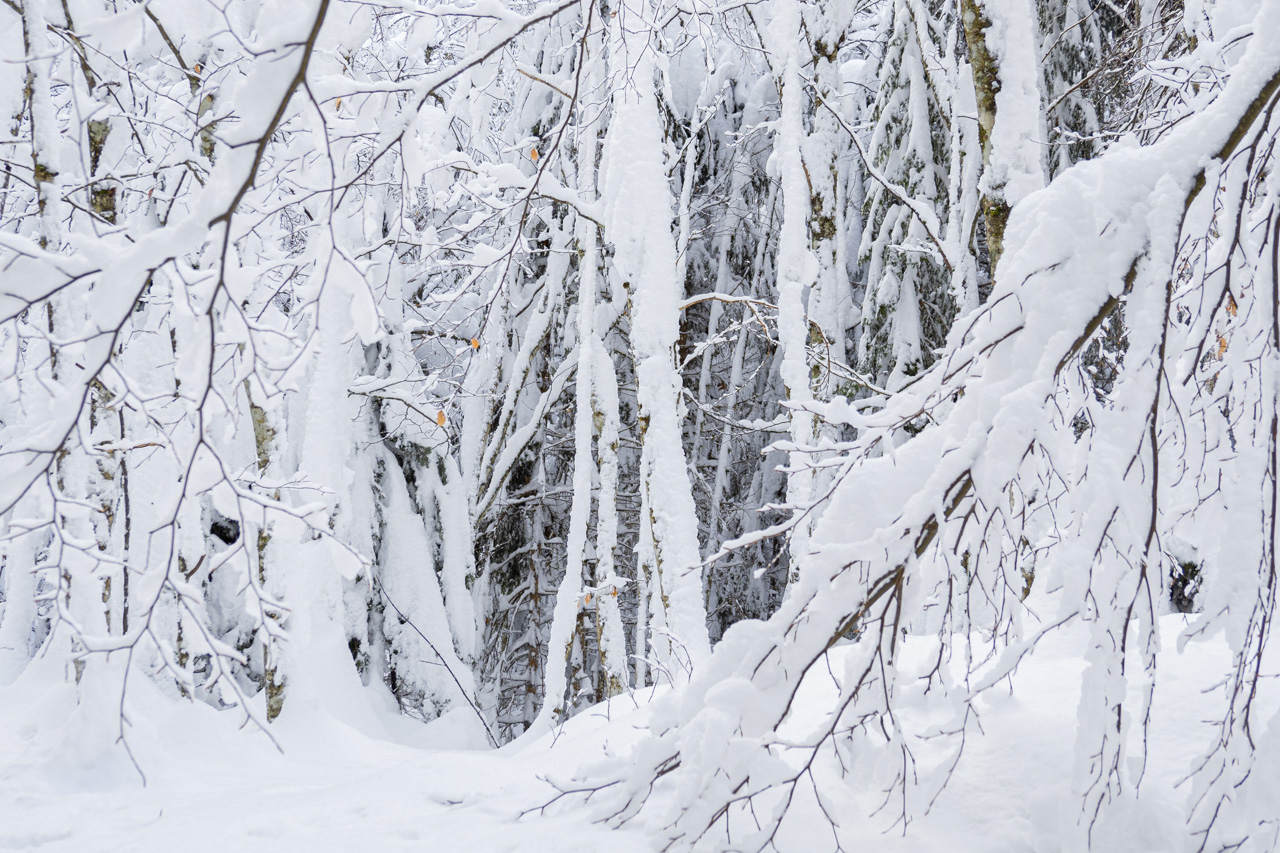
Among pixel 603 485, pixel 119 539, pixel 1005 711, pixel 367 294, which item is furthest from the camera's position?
pixel 603 485

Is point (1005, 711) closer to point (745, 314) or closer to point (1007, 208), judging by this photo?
point (1007, 208)

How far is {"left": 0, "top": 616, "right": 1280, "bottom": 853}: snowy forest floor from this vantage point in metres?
1.95

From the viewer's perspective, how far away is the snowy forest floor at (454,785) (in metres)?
1.95

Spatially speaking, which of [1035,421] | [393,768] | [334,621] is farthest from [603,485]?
[1035,421]

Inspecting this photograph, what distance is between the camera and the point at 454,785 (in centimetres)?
268

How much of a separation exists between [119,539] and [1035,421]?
4291mm

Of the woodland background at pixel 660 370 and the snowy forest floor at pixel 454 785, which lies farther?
the snowy forest floor at pixel 454 785

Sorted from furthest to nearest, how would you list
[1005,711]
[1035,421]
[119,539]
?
1. [119,539]
2. [1005,711]
3. [1035,421]

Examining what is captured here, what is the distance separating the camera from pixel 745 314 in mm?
7398

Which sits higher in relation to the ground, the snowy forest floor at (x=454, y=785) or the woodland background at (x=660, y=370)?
the woodland background at (x=660, y=370)

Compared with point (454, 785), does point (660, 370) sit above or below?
above

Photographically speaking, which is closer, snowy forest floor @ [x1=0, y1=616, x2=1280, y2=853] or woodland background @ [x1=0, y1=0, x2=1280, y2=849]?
woodland background @ [x1=0, y1=0, x2=1280, y2=849]

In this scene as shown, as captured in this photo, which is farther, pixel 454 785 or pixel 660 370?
pixel 660 370

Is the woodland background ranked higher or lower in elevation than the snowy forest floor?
higher
